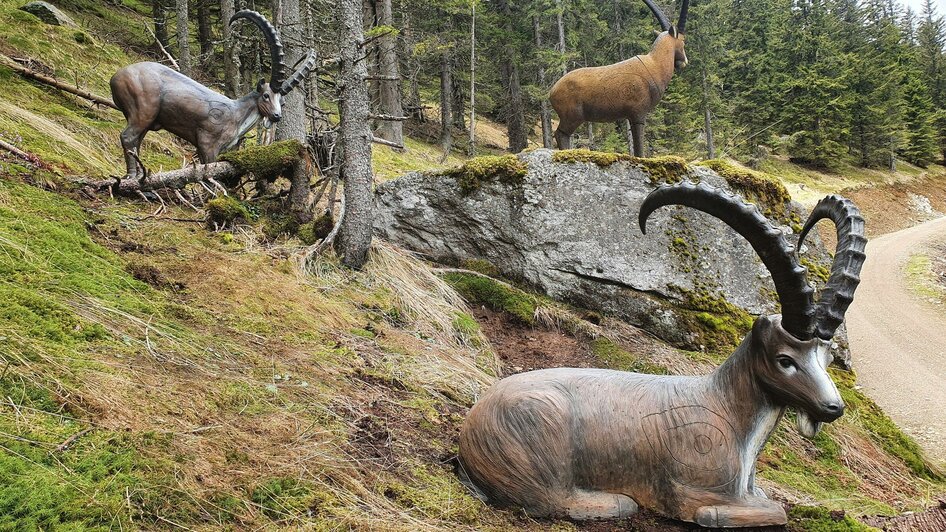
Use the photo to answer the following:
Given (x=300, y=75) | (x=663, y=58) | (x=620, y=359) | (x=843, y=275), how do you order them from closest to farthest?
(x=843, y=275), (x=620, y=359), (x=300, y=75), (x=663, y=58)

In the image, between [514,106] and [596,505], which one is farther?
[514,106]

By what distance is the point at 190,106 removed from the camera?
23.0 feet

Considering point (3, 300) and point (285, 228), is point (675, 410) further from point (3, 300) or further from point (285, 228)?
point (285, 228)

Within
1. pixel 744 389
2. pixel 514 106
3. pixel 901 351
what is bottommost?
pixel 901 351

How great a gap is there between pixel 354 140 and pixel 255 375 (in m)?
3.52

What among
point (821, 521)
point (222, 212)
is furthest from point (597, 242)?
point (222, 212)

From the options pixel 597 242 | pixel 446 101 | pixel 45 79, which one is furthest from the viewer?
pixel 446 101

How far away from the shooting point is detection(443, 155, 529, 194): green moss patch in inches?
291

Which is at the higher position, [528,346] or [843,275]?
[843,275]

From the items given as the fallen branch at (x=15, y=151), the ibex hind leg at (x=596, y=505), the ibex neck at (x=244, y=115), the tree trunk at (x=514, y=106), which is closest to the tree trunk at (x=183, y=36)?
the ibex neck at (x=244, y=115)

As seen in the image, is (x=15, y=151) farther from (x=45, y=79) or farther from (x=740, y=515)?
(x=740, y=515)

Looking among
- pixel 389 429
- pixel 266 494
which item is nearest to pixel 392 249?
pixel 389 429

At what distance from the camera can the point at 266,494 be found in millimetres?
2436

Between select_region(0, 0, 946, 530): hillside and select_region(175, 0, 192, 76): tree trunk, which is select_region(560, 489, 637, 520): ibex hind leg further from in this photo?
select_region(175, 0, 192, 76): tree trunk
